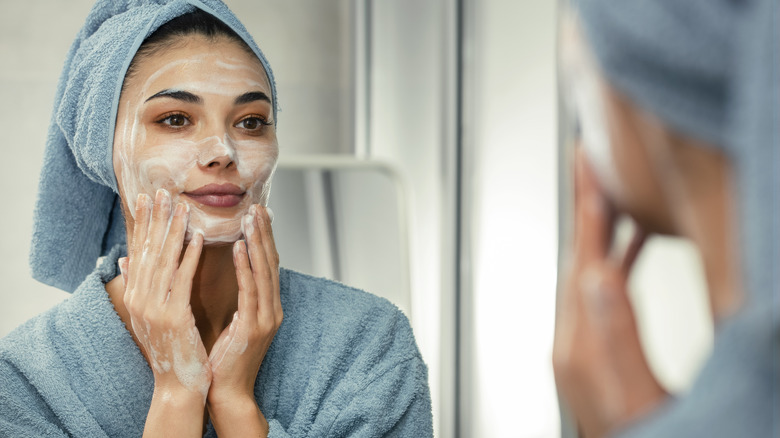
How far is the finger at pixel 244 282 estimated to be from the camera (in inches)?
28.9

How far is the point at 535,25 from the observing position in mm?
1171

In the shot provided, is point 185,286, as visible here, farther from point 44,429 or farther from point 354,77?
point 354,77

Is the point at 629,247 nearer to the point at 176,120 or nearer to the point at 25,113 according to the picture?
the point at 176,120

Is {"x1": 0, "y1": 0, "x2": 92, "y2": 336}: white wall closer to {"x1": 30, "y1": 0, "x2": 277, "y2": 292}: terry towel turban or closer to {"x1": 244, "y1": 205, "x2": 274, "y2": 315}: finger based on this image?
{"x1": 30, "y1": 0, "x2": 277, "y2": 292}: terry towel turban

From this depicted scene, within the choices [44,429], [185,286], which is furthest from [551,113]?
[44,429]

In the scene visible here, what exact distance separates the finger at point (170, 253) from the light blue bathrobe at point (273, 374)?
9 centimetres

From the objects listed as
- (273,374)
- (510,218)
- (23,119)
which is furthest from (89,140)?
(510,218)

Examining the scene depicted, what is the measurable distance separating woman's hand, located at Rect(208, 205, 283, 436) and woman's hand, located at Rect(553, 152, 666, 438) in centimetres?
44

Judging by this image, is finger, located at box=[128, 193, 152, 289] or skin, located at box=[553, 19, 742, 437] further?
finger, located at box=[128, 193, 152, 289]

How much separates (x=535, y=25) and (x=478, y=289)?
20.2 inches

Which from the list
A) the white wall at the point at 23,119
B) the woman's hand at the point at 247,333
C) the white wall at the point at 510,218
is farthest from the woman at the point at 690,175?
the white wall at the point at 23,119

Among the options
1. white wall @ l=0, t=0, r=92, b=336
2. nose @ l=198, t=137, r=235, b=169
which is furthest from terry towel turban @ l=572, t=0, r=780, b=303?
white wall @ l=0, t=0, r=92, b=336

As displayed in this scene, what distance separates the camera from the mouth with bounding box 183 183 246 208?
0.72 m

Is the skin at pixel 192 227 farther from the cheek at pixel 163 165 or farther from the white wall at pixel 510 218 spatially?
the white wall at pixel 510 218
